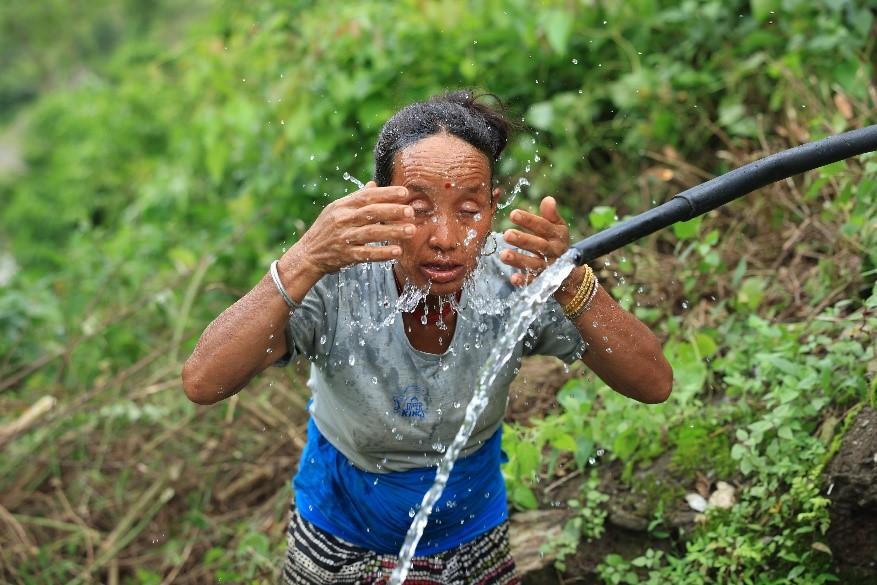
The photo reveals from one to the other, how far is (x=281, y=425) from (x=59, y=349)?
1.69 meters

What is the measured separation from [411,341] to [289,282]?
385mm

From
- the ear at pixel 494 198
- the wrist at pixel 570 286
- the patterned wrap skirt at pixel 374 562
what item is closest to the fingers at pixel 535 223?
the wrist at pixel 570 286

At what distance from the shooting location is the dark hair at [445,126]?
7.59 ft

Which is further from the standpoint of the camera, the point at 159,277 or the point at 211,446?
the point at 159,277

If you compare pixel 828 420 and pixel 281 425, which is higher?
pixel 828 420

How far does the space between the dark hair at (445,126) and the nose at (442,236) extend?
0.19 metres

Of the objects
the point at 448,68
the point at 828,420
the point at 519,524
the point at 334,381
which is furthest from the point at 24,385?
the point at 828,420

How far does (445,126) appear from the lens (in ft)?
7.58

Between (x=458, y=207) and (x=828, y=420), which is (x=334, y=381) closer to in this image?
(x=458, y=207)

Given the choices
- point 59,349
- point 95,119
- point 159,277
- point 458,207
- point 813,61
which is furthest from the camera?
point 95,119

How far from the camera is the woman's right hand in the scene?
2029 millimetres

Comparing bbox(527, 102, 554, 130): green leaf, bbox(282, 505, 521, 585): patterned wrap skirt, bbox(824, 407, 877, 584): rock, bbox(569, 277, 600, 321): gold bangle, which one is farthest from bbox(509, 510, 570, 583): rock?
bbox(527, 102, 554, 130): green leaf

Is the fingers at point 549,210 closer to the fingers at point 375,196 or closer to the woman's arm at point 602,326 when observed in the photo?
the woman's arm at point 602,326

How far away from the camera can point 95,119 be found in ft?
43.3
